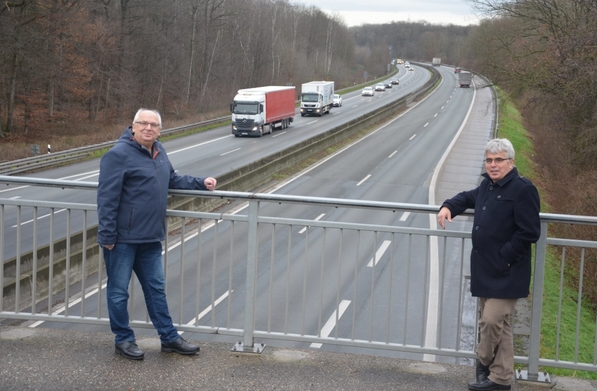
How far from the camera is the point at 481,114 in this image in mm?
73500

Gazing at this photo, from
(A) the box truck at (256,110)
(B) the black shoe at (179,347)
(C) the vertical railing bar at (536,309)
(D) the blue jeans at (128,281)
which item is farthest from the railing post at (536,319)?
(A) the box truck at (256,110)

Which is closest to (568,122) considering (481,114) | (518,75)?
(518,75)

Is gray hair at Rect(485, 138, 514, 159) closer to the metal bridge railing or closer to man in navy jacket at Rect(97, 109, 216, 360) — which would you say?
the metal bridge railing

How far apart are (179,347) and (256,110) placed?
151ft

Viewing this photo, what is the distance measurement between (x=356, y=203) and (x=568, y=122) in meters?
24.5

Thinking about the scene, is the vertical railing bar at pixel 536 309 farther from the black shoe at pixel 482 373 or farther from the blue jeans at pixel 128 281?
the blue jeans at pixel 128 281

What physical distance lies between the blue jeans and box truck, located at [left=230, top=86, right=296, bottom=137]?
45.3m

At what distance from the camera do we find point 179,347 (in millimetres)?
5617

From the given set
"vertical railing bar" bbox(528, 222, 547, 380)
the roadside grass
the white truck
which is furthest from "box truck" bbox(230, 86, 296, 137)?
"vertical railing bar" bbox(528, 222, 547, 380)

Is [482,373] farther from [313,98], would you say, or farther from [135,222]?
[313,98]

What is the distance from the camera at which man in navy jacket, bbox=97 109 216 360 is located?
207 inches

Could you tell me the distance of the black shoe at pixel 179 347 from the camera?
5598mm

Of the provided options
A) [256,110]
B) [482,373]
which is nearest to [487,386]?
[482,373]

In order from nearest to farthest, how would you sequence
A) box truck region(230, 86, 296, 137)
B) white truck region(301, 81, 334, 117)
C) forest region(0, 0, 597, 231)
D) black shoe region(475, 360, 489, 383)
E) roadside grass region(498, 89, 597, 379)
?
black shoe region(475, 360, 489, 383)
roadside grass region(498, 89, 597, 379)
forest region(0, 0, 597, 231)
box truck region(230, 86, 296, 137)
white truck region(301, 81, 334, 117)
